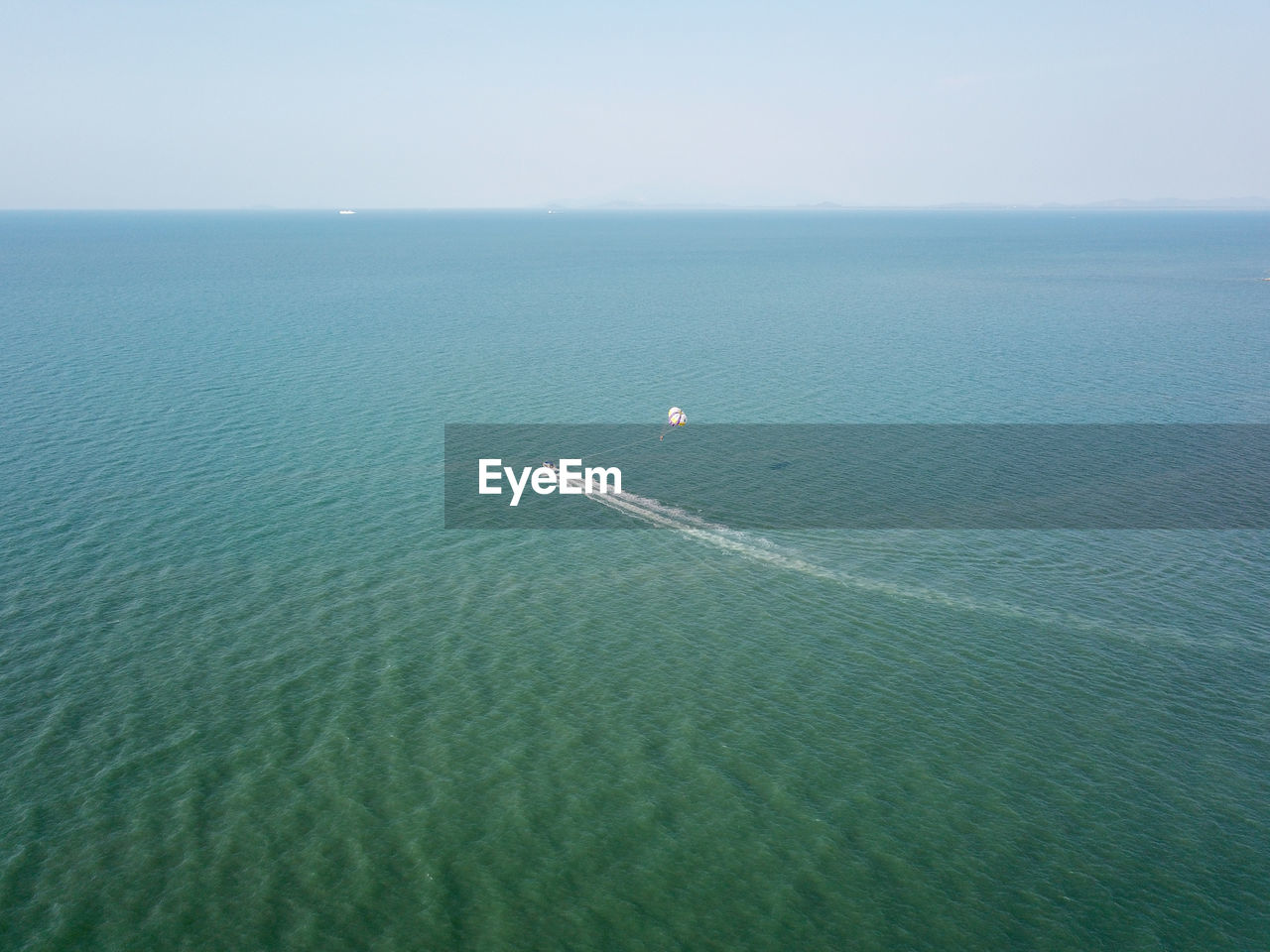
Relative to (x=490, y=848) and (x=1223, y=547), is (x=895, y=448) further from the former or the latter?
(x=490, y=848)

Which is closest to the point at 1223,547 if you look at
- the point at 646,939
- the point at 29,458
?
the point at 646,939

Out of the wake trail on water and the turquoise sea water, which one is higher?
the wake trail on water
